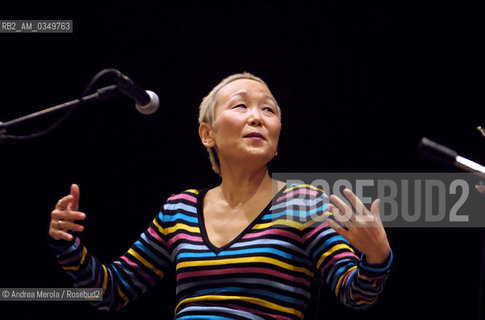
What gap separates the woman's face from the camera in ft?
5.88

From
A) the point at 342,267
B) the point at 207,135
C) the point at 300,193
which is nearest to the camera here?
the point at 342,267

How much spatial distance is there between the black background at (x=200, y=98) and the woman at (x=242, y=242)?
0.48 metres

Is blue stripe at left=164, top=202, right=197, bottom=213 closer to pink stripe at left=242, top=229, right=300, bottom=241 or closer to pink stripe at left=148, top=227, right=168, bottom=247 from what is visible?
pink stripe at left=148, top=227, right=168, bottom=247

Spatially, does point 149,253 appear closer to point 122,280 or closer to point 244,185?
point 122,280

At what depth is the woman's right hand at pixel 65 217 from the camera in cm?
157

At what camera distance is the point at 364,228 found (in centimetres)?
135

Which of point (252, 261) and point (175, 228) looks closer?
point (252, 261)

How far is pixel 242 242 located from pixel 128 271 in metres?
0.46

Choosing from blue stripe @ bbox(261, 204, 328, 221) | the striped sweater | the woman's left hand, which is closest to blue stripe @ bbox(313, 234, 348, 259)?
the striped sweater

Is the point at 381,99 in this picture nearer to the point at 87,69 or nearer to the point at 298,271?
the point at 298,271

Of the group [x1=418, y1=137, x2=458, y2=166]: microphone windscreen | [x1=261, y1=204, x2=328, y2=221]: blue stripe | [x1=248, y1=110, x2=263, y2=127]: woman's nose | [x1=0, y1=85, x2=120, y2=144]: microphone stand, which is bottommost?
[x1=261, y1=204, x2=328, y2=221]: blue stripe

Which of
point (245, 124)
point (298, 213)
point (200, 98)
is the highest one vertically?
point (200, 98)

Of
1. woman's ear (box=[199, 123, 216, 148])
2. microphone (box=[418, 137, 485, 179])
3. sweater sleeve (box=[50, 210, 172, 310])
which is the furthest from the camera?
woman's ear (box=[199, 123, 216, 148])

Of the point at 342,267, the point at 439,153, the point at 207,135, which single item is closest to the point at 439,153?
the point at 439,153
